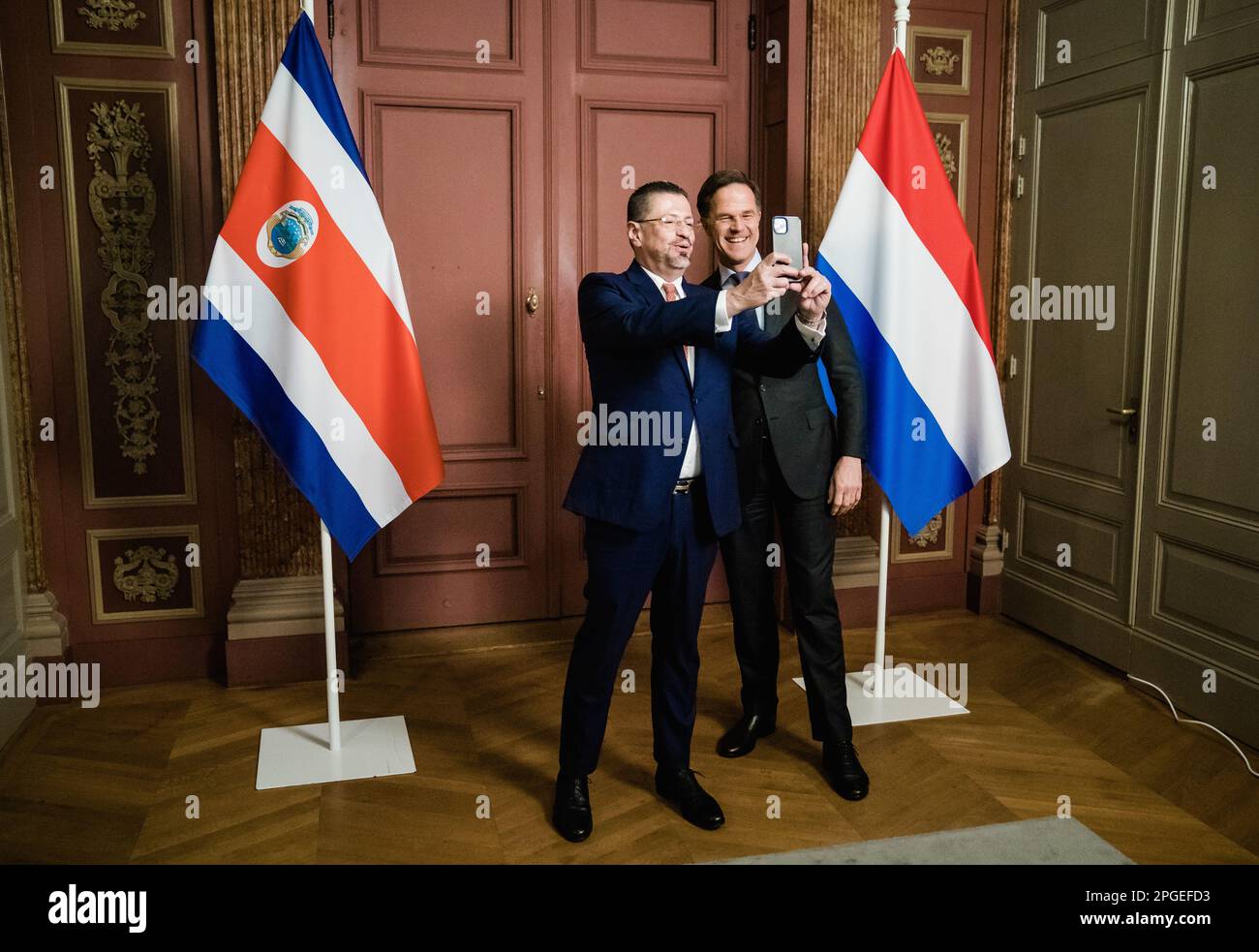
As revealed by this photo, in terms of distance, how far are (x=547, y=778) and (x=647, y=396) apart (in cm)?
117

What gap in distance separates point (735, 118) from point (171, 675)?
291 centimetres

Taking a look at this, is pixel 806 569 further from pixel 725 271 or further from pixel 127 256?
pixel 127 256

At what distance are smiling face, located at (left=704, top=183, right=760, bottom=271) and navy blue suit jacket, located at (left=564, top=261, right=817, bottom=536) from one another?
29 centimetres

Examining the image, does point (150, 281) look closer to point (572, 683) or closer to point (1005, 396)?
point (572, 683)

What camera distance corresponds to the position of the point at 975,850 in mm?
2539

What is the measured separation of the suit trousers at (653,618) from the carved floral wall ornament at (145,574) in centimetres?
175

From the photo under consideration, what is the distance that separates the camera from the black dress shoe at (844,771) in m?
2.82

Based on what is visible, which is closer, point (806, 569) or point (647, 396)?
point (647, 396)

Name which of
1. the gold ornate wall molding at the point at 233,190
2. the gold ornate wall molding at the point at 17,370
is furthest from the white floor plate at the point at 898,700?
the gold ornate wall molding at the point at 17,370

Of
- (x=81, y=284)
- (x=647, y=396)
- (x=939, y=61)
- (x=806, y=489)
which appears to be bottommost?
(x=806, y=489)

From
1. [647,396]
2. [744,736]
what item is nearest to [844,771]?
[744,736]

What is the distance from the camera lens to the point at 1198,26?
3268mm

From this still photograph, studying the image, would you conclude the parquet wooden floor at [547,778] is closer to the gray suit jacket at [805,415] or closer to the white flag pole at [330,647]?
the white flag pole at [330,647]

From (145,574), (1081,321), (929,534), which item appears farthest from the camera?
(929,534)
